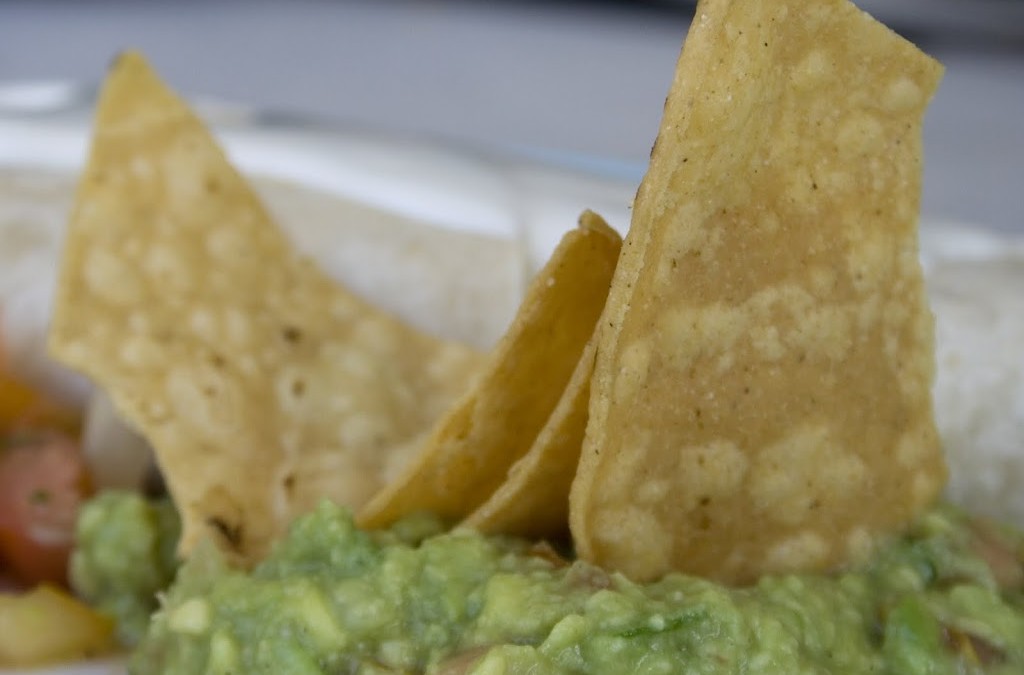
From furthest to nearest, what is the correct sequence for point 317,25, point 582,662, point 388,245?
point 317,25 < point 388,245 < point 582,662

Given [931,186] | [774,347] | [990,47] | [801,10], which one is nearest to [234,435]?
[774,347]

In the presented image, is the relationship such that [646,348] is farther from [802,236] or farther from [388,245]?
[388,245]

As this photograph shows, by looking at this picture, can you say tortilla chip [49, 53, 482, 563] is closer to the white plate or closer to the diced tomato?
the diced tomato

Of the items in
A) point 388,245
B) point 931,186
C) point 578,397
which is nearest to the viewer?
point 578,397

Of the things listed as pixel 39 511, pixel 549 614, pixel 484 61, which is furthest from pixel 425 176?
pixel 484 61

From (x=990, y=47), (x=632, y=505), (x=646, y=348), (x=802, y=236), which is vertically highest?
(x=990, y=47)

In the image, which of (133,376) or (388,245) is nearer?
(133,376)

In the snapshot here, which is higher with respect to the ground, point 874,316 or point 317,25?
point 317,25
